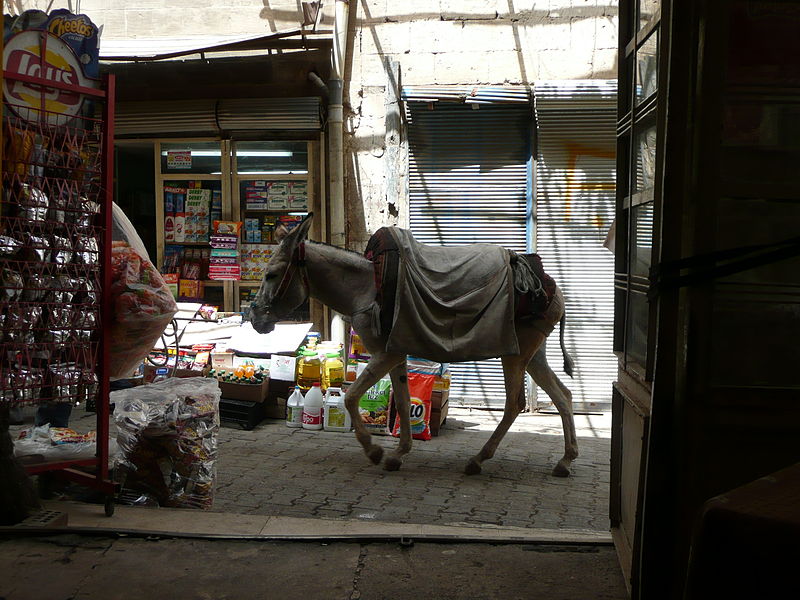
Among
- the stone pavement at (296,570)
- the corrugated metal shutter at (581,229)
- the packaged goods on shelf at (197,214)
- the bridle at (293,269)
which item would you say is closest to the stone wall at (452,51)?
the corrugated metal shutter at (581,229)

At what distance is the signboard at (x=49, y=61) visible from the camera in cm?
405

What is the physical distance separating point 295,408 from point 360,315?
6.50ft

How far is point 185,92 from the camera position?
10086 millimetres

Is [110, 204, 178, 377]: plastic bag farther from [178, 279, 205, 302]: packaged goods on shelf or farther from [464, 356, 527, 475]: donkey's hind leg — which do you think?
[178, 279, 205, 302]: packaged goods on shelf

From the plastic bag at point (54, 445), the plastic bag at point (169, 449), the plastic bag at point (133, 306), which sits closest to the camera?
the plastic bag at point (133, 306)

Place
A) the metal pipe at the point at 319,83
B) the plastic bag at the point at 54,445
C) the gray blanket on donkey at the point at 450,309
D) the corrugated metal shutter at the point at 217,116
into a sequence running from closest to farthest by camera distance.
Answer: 1. the plastic bag at the point at 54,445
2. the gray blanket on donkey at the point at 450,309
3. the metal pipe at the point at 319,83
4. the corrugated metal shutter at the point at 217,116

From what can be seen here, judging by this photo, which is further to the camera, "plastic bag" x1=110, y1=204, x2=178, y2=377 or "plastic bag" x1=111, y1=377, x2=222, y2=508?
"plastic bag" x1=111, y1=377, x2=222, y2=508

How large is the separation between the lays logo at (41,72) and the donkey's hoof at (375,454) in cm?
387

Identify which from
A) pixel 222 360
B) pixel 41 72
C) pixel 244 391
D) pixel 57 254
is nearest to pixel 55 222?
pixel 57 254

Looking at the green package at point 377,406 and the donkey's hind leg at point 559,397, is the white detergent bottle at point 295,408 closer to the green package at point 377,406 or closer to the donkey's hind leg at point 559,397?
the green package at point 377,406

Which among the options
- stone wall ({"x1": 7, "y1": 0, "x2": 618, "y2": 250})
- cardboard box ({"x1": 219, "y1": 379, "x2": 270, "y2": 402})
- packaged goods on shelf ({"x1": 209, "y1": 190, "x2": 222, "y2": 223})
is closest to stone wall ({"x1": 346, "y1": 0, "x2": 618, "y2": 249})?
stone wall ({"x1": 7, "y1": 0, "x2": 618, "y2": 250})

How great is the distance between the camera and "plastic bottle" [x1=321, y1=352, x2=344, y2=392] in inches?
341

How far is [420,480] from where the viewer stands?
650 cm

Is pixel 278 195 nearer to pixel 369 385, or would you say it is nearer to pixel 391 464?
pixel 369 385
